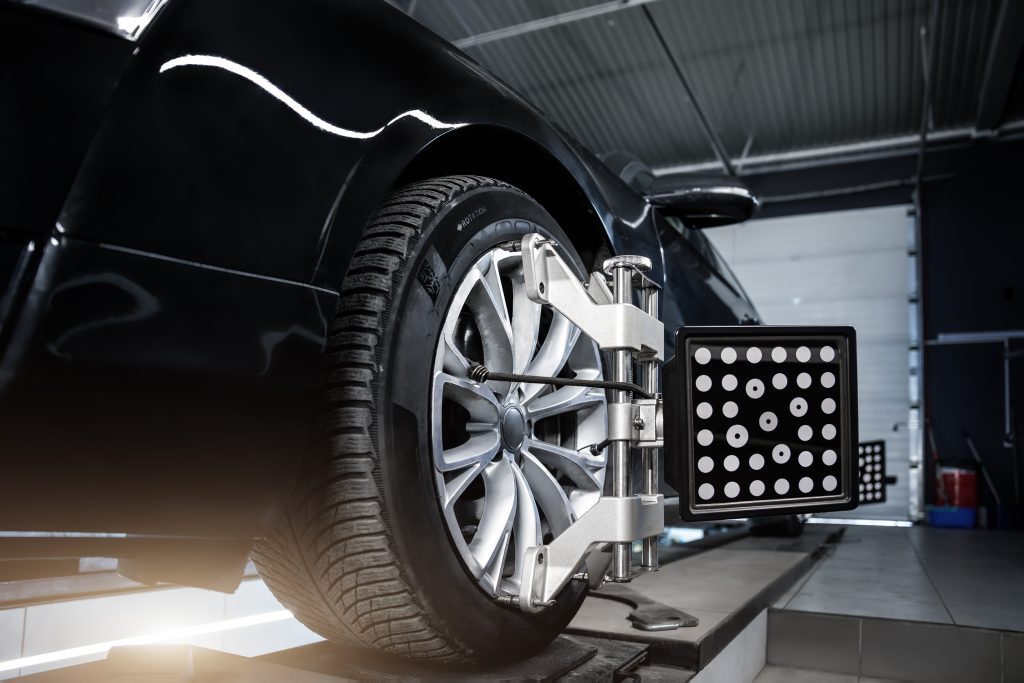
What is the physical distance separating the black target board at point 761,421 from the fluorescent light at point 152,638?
1.13 meters

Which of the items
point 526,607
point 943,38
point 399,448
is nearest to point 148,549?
point 399,448

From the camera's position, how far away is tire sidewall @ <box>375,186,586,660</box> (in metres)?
0.90

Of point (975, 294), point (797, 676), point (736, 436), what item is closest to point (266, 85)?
point (736, 436)

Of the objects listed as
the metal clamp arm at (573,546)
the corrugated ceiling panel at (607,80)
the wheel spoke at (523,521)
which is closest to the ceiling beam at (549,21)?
the corrugated ceiling panel at (607,80)

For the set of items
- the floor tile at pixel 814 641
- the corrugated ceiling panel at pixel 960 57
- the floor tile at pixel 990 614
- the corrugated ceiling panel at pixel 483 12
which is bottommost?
the floor tile at pixel 814 641

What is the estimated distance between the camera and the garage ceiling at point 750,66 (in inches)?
244

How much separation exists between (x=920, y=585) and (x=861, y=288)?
6.46 meters

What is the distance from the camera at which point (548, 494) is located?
1225 mm

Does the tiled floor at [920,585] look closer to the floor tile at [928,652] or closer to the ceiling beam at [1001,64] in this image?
the floor tile at [928,652]

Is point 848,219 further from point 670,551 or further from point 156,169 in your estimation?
point 156,169

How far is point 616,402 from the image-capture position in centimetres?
111

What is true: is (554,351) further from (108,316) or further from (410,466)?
(108,316)

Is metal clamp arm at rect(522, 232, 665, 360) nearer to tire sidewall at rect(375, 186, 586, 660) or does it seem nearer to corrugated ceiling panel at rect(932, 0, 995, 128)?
tire sidewall at rect(375, 186, 586, 660)

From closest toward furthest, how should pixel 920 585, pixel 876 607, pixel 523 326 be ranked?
A: pixel 523 326, pixel 876 607, pixel 920 585
